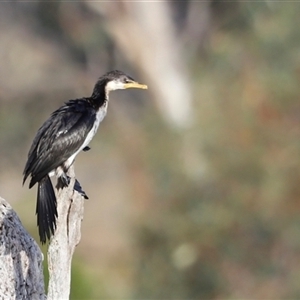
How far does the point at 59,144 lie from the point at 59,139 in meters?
0.03

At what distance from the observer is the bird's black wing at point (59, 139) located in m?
5.92

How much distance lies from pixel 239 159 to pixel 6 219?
936cm

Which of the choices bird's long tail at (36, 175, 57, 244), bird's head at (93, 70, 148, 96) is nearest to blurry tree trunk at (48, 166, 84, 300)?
bird's long tail at (36, 175, 57, 244)

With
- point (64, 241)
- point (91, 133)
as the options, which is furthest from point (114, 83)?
point (64, 241)

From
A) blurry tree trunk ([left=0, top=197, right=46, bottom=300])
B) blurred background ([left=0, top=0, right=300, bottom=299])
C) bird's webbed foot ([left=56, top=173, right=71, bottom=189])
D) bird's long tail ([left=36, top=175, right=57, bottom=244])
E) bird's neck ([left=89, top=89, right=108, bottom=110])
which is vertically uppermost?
blurred background ([left=0, top=0, right=300, bottom=299])

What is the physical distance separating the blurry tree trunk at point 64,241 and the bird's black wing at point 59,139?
579 mm

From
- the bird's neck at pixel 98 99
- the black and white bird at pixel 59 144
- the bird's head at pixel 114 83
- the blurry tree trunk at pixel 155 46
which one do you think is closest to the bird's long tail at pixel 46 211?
the black and white bird at pixel 59 144

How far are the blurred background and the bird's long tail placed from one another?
224 inches

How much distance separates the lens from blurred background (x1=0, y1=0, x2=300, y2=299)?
1273 centimetres

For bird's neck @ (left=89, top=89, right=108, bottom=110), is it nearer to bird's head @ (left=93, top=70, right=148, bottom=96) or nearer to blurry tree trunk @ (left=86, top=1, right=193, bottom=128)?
bird's head @ (left=93, top=70, right=148, bottom=96)

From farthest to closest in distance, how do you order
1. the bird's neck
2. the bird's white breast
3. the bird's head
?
the bird's head
the bird's neck
the bird's white breast

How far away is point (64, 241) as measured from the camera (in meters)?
4.86

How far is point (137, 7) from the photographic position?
19234 millimetres

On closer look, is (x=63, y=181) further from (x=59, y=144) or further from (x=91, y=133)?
(x=91, y=133)
